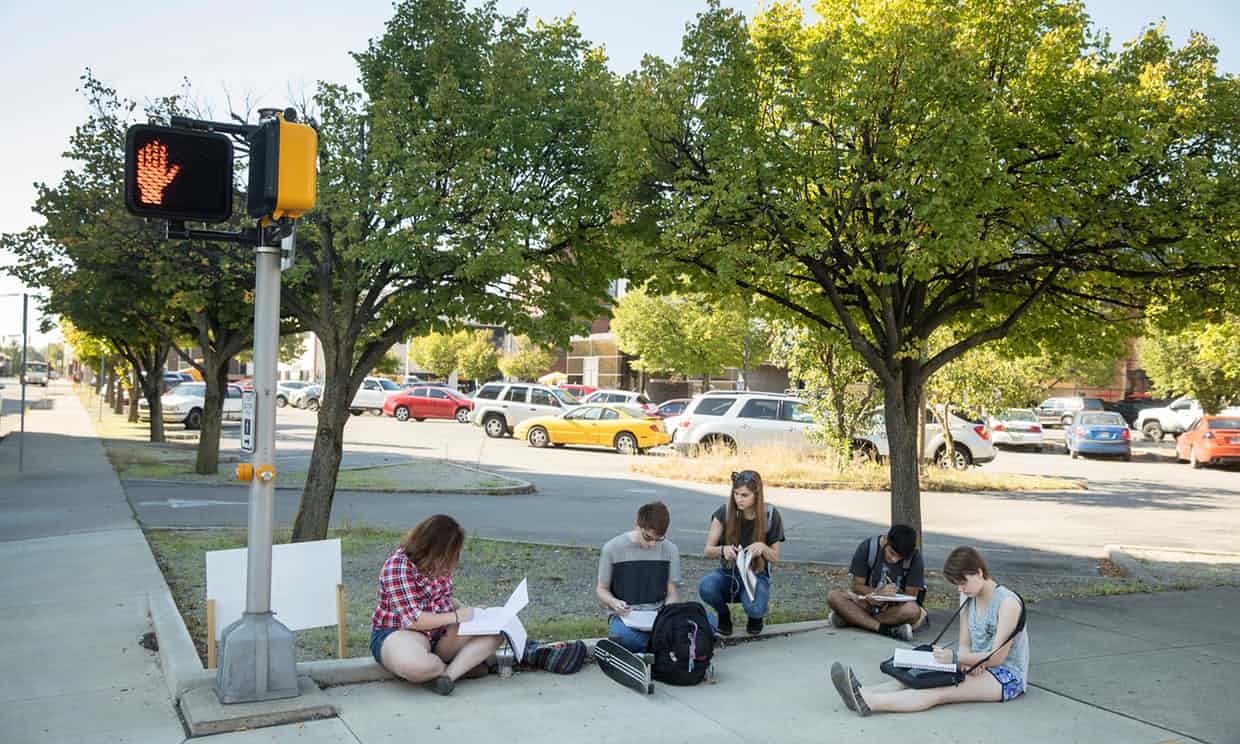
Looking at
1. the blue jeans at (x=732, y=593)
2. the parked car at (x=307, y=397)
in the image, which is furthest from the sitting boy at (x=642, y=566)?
the parked car at (x=307, y=397)

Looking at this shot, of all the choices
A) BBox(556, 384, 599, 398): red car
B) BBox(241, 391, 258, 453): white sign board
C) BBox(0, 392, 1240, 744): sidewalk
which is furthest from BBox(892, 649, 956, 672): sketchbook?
BBox(556, 384, 599, 398): red car

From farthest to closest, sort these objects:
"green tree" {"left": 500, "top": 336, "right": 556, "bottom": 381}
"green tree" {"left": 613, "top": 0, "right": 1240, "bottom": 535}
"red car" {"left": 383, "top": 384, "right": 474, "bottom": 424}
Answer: "green tree" {"left": 500, "top": 336, "right": 556, "bottom": 381}, "red car" {"left": 383, "top": 384, "right": 474, "bottom": 424}, "green tree" {"left": 613, "top": 0, "right": 1240, "bottom": 535}

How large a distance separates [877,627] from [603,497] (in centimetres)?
1021

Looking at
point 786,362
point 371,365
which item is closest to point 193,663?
point 371,365

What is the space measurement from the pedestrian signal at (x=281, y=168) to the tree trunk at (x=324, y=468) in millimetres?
5709

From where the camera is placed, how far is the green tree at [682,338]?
45.8 meters

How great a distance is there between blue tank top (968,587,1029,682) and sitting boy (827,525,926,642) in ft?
4.03

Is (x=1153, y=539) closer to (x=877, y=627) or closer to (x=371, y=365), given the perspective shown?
(x=877, y=627)

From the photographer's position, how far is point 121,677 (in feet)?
19.6

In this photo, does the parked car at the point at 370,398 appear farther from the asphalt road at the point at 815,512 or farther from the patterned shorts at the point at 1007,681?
the patterned shorts at the point at 1007,681

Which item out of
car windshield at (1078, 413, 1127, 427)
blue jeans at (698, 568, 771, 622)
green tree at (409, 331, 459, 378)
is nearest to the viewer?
blue jeans at (698, 568, 771, 622)

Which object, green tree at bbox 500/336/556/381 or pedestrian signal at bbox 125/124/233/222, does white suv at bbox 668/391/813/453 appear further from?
green tree at bbox 500/336/556/381

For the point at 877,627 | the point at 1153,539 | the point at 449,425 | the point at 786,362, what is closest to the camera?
the point at 877,627

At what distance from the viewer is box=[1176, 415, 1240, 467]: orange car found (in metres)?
26.9
